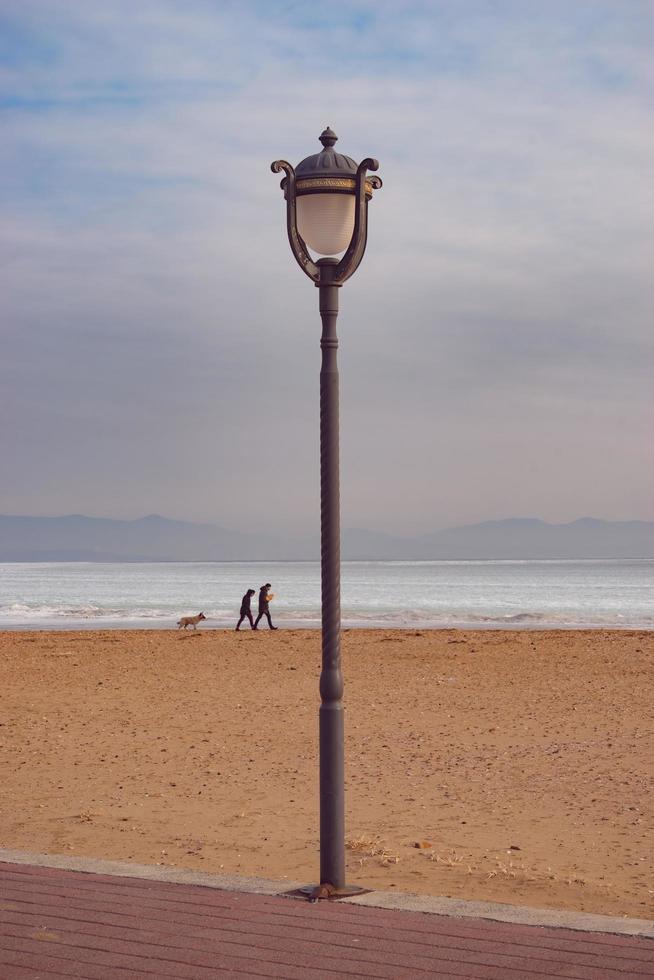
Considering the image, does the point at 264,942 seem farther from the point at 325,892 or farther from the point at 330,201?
the point at 330,201

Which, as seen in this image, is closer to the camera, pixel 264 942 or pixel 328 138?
pixel 264 942

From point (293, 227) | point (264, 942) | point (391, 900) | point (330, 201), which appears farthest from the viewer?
point (293, 227)

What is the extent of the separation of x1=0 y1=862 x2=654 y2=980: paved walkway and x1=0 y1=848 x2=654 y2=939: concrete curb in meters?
0.09

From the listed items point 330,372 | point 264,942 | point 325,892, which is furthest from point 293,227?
point 264,942

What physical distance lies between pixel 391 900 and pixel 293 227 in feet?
12.6

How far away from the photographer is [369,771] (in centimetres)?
1207

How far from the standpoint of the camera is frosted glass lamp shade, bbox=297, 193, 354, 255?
6.96 m

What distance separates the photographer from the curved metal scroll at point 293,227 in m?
7.02

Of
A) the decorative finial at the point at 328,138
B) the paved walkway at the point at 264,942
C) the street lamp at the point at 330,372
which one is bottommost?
the paved walkway at the point at 264,942

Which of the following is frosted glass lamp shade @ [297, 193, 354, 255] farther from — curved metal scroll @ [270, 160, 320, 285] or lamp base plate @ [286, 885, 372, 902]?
lamp base plate @ [286, 885, 372, 902]

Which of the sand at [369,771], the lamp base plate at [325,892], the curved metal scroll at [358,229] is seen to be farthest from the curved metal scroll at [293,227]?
the sand at [369,771]

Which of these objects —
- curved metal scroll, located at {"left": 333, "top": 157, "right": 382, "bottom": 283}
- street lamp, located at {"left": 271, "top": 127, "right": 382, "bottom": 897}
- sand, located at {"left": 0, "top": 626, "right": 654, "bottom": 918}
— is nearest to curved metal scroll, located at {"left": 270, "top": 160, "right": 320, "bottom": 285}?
street lamp, located at {"left": 271, "top": 127, "right": 382, "bottom": 897}

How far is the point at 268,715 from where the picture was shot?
15.9 m

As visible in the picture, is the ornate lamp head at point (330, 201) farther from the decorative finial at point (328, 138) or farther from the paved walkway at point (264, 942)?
the paved walkway at point (264, 942)
